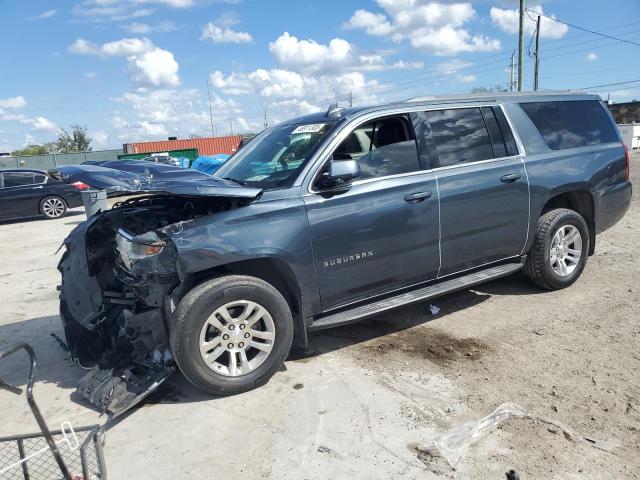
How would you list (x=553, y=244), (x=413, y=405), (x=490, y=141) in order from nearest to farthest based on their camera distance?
1. (x=413, y=405)
2. (x=490, y=141)
3. (x=553, y=244)

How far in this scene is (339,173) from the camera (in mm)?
3658

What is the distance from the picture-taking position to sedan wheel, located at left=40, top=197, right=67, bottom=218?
14.2 m

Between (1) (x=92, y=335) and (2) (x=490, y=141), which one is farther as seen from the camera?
(2) (x=490, y=141)

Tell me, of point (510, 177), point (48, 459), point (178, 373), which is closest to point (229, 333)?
point (178, 373)

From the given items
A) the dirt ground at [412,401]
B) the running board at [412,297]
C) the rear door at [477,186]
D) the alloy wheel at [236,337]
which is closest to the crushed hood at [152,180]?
the alloy wheel at [236,337]

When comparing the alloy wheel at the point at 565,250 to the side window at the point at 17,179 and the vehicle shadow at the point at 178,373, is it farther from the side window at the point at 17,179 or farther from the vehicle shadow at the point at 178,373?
the side window at the point at 17,179

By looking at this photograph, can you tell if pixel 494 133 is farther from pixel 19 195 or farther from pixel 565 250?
pixel 19 195

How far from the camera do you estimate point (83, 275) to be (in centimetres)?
411

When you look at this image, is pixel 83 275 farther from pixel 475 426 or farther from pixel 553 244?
pixel 553 244

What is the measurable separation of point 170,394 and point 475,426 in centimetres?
211

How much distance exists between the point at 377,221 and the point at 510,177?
153 cm

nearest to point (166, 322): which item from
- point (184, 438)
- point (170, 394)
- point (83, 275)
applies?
point (170, 394)

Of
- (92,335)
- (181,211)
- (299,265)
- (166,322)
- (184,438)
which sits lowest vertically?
(184,438)

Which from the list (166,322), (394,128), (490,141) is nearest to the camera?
(166,322)
